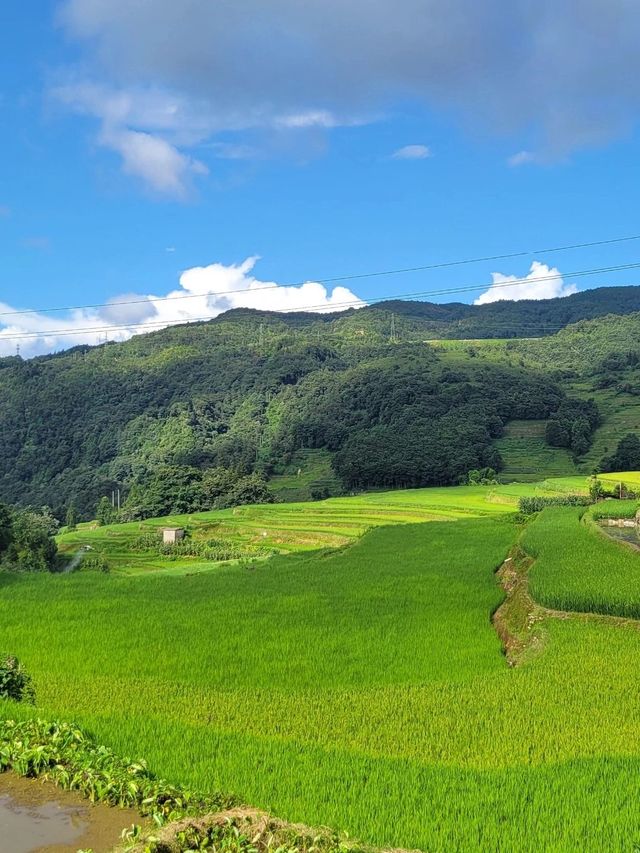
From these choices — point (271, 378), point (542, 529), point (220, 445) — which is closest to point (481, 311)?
point (271, 378)

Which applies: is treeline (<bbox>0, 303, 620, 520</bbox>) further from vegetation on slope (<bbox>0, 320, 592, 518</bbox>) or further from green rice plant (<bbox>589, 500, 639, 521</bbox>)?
green rice plant (<bbox>589, 500, 639, 521</bbox>)

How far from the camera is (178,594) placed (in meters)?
16.7

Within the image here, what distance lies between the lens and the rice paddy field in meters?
5.00

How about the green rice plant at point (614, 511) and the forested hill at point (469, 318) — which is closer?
the green rice plant at point (614, 511)

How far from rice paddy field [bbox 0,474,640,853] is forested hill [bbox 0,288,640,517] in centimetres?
4751

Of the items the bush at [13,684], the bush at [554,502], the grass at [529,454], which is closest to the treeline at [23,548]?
the bush at [554,502]

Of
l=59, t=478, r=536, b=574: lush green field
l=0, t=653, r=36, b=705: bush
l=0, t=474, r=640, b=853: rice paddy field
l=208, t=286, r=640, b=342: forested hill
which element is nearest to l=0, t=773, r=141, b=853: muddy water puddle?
l=0, t=474, r=640, b=853: rice paddy field

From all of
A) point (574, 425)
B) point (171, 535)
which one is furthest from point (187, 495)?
point (574, 425)

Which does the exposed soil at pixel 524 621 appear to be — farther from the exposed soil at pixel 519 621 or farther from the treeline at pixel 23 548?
the treeline at pixel 23 548

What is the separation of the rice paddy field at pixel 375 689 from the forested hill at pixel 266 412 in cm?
4751

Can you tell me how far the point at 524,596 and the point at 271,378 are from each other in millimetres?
93870

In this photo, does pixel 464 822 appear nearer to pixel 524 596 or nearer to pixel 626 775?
pixel 626 775

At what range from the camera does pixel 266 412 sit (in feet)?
331

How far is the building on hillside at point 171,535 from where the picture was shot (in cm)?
4238
